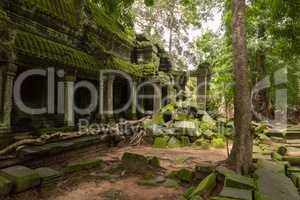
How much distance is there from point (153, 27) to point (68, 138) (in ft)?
76.5

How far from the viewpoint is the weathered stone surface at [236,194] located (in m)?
3.79

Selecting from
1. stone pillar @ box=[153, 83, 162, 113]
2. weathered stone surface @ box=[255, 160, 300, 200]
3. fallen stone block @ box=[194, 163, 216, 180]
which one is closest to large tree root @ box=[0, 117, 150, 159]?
stone pillar @ box=[153, 83, 162, 113]

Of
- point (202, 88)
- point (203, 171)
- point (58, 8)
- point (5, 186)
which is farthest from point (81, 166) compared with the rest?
point (202, 88)

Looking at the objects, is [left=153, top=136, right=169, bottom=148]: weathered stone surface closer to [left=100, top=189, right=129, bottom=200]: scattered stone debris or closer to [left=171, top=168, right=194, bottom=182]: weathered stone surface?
[left=171, top=168, right=194, bottom=182]: weathered stone surface

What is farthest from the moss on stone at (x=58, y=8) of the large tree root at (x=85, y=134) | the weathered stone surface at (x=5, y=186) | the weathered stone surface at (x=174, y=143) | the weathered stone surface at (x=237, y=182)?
the weathered stone surface at (x=237, y=182)

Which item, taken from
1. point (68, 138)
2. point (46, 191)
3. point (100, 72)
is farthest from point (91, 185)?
point (100, 72)

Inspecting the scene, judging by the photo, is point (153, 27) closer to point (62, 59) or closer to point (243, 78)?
point (62, 59)

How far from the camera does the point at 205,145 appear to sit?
10.8 meters

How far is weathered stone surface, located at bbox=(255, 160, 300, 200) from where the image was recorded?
4.25 metres

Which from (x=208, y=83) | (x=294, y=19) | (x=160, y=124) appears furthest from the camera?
(x=208, y=83)

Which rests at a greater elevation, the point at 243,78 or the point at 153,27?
the point at 153,27

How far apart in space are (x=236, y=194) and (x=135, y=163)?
321cm

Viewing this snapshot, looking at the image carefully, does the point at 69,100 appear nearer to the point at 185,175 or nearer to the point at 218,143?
the point at 185,175

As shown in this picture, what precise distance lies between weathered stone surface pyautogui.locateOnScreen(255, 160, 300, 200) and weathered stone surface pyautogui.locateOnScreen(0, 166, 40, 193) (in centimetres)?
423
